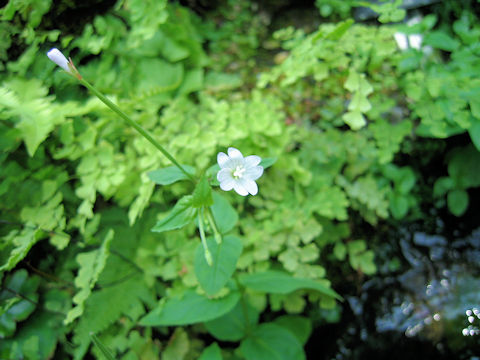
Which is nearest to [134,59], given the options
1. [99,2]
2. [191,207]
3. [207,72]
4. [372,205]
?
[99,2]

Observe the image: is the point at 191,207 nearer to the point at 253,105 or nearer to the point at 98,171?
the point at 98,171

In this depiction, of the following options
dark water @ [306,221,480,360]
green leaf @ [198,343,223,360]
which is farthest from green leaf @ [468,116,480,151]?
green leaf @ [198,343,223,360]

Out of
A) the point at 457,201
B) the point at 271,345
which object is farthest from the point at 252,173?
the point at 457,201

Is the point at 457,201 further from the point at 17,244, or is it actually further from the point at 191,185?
the point at 17,244

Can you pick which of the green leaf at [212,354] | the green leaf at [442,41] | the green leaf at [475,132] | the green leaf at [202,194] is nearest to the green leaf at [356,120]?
the green leaf at [475,132]

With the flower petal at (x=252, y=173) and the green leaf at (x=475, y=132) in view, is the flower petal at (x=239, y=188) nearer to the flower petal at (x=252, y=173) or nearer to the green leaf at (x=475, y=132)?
the flower petal at (x=252, y=173)

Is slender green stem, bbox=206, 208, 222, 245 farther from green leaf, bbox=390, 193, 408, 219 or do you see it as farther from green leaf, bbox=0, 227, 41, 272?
green leaf, bbox=390, 193, 408, 219
